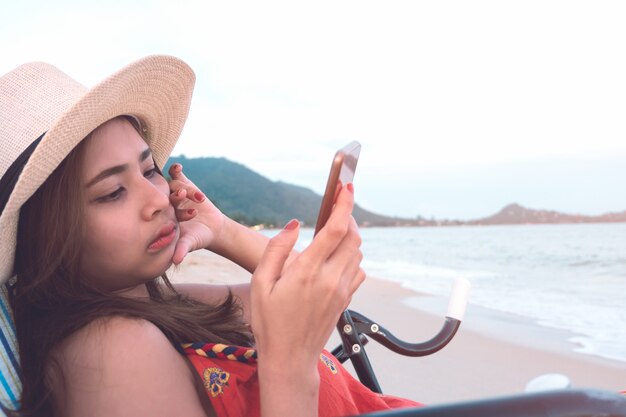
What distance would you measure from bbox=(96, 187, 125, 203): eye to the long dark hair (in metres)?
0.04

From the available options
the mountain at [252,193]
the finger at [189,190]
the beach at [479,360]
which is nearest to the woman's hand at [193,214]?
the finger at [189,190]

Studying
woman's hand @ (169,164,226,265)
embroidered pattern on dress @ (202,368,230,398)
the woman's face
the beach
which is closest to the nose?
the woman's face

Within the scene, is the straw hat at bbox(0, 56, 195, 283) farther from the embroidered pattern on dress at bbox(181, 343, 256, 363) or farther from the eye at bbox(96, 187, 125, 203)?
the embroidered pattern on dress at bbox(181, 343, 256, 363)

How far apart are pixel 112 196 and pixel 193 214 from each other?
1.40ft

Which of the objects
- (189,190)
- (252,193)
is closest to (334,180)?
(189,190)

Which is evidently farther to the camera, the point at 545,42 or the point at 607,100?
the point at 607,100

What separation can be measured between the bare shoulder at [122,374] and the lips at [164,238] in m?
0.24

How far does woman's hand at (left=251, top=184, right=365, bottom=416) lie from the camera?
771 mm

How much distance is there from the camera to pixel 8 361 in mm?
1130

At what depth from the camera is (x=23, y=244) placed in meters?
1.22

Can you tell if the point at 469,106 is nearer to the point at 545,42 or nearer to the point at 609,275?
the point at 545,42

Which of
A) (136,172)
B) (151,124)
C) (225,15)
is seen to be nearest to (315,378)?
(136,172)

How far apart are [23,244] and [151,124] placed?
21.2 inches

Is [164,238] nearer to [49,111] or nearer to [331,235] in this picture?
[49,111]
